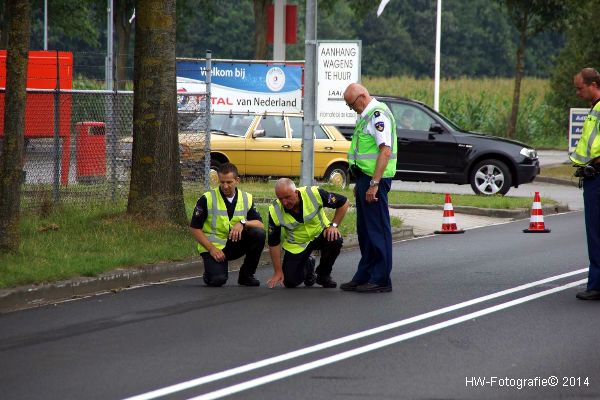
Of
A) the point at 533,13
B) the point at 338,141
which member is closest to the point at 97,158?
the point at 338,141

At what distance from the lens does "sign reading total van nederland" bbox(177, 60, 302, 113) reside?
22875mm

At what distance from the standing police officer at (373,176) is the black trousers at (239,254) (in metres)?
1.07

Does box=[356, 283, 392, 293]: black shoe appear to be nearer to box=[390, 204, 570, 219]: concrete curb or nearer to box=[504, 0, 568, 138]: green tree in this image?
box=[390, 204, 570, 219]: concrete curb

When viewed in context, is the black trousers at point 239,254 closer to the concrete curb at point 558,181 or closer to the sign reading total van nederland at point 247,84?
the sign reading total van nederland at point 247,84

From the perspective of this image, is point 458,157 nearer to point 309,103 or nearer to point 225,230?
point 309,103

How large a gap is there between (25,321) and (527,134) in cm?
3570

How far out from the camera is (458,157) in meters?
23.7

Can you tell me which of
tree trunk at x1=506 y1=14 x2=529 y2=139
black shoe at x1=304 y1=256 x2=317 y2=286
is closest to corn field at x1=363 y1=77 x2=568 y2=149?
tree trunk at x1=506 y1=14 x2=529 y2=139

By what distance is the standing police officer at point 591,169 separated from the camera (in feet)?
35.6

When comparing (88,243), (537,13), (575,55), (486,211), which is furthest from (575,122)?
(88,243)

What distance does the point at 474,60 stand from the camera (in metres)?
91.6

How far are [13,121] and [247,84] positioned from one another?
11487 mm

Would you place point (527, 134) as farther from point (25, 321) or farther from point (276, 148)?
point (25, 321)

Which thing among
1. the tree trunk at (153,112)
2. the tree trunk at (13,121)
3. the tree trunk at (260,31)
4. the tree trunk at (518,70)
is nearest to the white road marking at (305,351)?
the tree trunk at (13,121)
